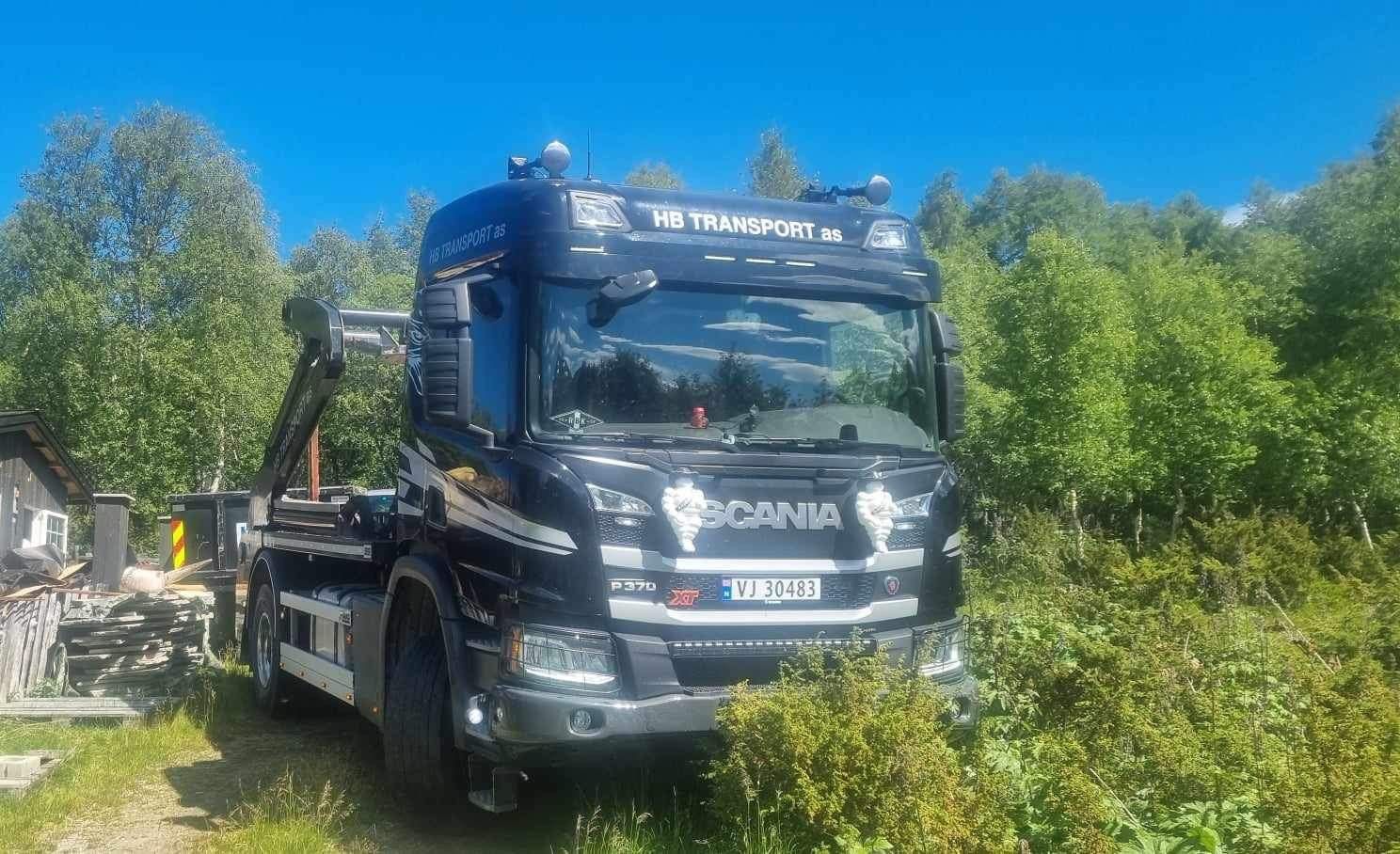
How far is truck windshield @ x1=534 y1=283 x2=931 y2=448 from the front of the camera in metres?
5.33

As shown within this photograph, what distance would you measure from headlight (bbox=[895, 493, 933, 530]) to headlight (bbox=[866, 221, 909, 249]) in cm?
144

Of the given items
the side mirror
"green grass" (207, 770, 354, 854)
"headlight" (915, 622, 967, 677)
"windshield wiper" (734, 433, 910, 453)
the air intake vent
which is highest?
the side mirror

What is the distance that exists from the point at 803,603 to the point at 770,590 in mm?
194

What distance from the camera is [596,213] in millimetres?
5473

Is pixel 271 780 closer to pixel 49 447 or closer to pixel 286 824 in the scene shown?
pixel 286 824

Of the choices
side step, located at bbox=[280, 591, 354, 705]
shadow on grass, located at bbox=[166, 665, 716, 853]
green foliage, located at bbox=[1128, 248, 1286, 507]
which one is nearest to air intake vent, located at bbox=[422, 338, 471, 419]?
shadow on grass, located at bbox=[166, 665, 716, 853]

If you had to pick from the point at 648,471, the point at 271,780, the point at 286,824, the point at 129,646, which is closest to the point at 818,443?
the point at 648,471

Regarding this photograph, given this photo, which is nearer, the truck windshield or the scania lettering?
the scania lettering

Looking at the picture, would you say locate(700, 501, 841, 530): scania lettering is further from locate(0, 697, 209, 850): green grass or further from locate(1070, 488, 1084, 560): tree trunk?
locate(1070, 488, 1084, 560): tree trunk

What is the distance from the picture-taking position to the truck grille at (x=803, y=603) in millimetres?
5109

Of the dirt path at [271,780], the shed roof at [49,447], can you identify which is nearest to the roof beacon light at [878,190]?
the dirt path at [271,780]

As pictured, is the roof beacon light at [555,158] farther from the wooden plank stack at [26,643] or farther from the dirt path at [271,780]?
the wooden plank stack at [26,643]

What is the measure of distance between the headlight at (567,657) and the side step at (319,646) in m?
2.71

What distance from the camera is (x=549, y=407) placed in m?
5.26
